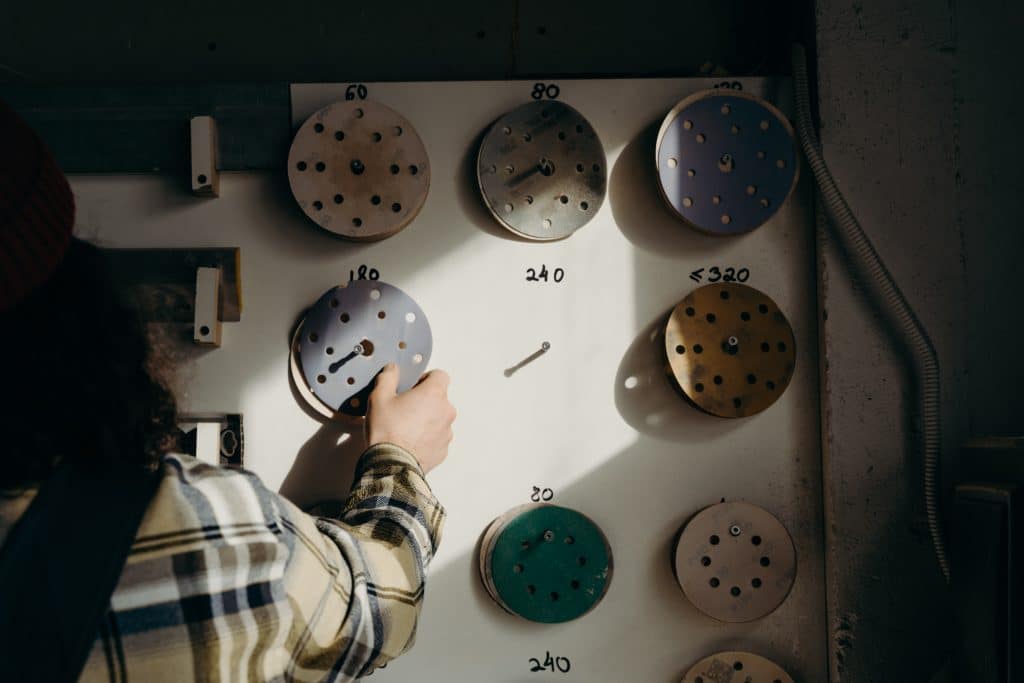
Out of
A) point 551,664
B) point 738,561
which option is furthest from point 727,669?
point 551,664

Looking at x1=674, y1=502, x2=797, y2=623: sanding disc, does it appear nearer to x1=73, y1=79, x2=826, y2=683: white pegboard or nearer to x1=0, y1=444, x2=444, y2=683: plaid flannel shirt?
x1=73, y1=79, x2=826, y2=683: white pegboard

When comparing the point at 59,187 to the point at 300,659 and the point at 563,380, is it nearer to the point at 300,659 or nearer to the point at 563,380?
Result: the point at 300,659

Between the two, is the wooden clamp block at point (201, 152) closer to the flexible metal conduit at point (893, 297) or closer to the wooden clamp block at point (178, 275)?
the wooden clamp block at point (178, 275)

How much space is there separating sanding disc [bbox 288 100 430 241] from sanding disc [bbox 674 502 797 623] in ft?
2.38

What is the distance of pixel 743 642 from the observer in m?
1.16

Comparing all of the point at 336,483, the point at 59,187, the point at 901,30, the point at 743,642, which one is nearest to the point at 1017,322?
the point at 901,30

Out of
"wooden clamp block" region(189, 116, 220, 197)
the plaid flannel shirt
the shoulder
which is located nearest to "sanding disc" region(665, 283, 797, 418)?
the plaid flannel shirt

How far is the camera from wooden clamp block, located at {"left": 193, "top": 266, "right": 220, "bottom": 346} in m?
1.12

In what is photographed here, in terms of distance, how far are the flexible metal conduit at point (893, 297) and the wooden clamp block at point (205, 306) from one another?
3.32ft

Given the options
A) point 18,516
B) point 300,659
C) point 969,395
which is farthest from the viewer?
point 969,395

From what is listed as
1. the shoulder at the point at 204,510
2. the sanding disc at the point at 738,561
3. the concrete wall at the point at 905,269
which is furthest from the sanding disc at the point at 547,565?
the shoulder at the point at 204,510

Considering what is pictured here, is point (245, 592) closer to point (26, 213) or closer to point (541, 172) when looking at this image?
point (26, 213)

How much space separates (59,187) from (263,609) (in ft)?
1.45

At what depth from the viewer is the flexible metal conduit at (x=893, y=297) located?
1054 millimetres
